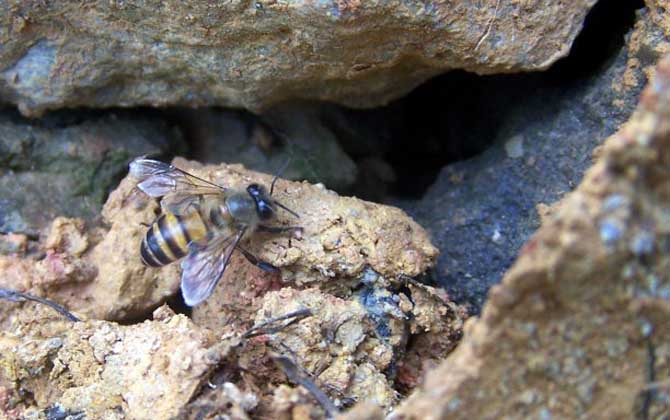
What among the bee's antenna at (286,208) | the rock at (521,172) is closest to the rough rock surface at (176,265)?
the bee's antenna at (286,208)

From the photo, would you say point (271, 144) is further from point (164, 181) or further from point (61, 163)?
point (61, 163)

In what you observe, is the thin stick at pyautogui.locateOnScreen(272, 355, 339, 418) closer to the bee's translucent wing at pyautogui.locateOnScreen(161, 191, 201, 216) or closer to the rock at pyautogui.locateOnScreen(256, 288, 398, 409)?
the rock at pyautogui.locateOnScreen(256, 288, 398, 409)

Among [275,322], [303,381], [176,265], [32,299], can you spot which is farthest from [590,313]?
[32,299]

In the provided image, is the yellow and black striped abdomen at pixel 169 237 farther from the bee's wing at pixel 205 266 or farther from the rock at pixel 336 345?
the rock at pixel 336 345

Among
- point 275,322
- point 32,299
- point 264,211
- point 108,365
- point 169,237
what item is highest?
point 264,211

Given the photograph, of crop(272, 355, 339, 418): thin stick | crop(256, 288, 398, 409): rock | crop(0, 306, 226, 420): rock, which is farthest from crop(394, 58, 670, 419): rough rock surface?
crop(0, 306, 226, 420): rock

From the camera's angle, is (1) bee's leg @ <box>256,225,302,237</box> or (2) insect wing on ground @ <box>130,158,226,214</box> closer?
(1) bee's leg @ <box>256,225,302,237</box>

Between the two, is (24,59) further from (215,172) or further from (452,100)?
(452,100)
